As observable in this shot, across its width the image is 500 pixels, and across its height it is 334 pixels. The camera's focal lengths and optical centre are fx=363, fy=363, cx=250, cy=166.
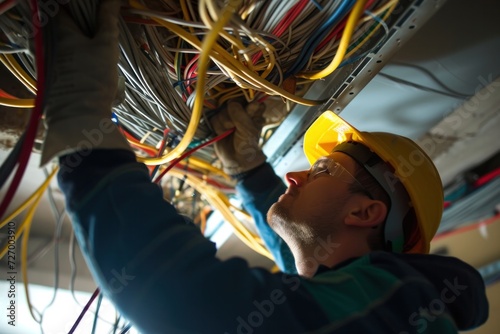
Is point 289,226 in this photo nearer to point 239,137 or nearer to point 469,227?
point 239,137

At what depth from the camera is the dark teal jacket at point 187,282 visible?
1.73 feet

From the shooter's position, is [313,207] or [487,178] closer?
[313,207]

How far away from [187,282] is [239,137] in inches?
Result: 22.8

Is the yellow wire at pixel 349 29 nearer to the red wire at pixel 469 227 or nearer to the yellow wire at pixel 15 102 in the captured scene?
the yellow wire at pixel 15 102

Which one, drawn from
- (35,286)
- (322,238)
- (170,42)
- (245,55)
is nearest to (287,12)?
(245,55)

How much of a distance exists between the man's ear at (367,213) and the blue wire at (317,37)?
362 millimetres

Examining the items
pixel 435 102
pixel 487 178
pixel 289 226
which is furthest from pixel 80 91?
pixel 487 178

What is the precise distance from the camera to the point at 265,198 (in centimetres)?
113

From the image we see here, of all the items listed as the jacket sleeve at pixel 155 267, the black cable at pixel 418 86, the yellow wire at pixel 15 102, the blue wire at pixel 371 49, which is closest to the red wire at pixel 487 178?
the black cable at pixel 418 86

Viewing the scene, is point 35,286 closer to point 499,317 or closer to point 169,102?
point 169,102

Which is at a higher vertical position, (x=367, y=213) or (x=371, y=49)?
(x=371, y=49)

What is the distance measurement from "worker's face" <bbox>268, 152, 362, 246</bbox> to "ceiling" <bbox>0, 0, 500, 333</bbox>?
22 centimetres

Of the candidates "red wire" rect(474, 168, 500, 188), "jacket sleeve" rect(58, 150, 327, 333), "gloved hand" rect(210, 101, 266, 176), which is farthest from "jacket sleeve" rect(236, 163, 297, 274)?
"red wire" rect(474, 168, 500, 188)

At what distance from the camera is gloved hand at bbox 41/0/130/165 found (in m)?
0.54
